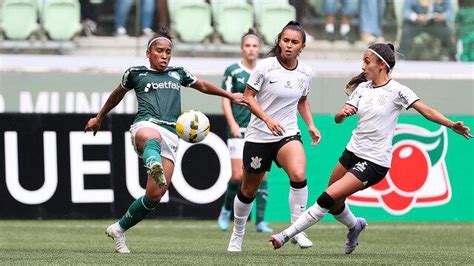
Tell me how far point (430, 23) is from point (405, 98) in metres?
10.2

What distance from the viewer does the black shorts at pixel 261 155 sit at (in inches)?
459

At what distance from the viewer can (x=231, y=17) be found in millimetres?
20844

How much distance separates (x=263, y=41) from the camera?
2105 cm

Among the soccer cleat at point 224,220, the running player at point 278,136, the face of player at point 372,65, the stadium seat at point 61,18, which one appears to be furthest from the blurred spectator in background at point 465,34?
the face of player at point 372,65

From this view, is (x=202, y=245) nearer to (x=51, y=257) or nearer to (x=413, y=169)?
(x=51, y=257)

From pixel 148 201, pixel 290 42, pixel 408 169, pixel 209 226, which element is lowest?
pixel 209 226

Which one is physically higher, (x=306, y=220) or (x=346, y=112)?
(x=346, y=112)

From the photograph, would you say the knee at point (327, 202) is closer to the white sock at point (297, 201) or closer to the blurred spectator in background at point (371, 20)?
the white sock at point (297, 201)

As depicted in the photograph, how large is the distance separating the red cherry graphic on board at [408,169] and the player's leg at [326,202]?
6554 millimetres

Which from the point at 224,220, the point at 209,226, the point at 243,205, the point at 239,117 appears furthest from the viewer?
the point at 209,226

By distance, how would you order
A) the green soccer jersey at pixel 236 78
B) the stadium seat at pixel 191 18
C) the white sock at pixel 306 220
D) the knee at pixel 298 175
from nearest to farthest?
1. the white sock at pixel 306 220
2. the knee at pixel 298 175
3. the green soccer jersey at pixel 236 78
4. the stadium seat at pixel 191 18

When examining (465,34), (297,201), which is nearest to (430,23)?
(465,34)

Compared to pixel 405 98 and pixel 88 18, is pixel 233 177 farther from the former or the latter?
pixel 88 18

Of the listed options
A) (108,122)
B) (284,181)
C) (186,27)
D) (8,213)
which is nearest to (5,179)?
(8,213)
